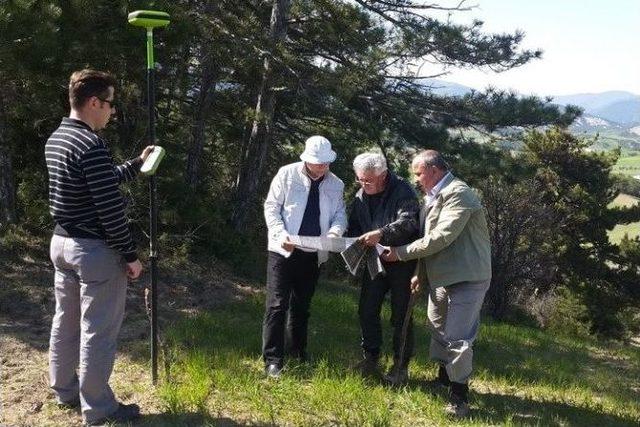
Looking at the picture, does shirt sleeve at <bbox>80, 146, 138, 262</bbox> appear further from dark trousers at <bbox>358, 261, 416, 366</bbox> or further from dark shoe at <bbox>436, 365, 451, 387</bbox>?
dark shoe at <bbox>436, 365, 451, 387</bbox>

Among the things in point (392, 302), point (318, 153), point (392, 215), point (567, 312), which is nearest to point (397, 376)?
point (392, 302)

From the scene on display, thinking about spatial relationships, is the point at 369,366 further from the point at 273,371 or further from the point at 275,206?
the point at 275,206

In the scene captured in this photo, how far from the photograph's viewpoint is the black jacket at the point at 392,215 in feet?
14.7

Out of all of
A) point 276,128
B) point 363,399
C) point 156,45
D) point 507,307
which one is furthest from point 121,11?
point 507,307

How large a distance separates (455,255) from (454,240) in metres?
0.11

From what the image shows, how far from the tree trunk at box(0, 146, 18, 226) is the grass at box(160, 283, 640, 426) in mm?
2611

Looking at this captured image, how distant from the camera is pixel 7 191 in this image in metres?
6.76

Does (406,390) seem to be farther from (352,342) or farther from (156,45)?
(156,45)

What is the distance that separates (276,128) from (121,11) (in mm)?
6536

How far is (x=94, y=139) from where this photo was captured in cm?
329

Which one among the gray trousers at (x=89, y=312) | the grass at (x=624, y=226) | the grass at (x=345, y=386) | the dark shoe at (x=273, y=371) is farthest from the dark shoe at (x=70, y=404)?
the grass at (x=624, y=226)

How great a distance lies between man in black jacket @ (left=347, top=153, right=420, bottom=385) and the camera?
4.48m

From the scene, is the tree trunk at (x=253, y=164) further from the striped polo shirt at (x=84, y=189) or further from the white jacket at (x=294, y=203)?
the striped polo shirt at (x=84, y=189)

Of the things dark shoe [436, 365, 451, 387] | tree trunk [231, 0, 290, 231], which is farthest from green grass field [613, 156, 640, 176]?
dark shoe [436, 365, 451, 387]
